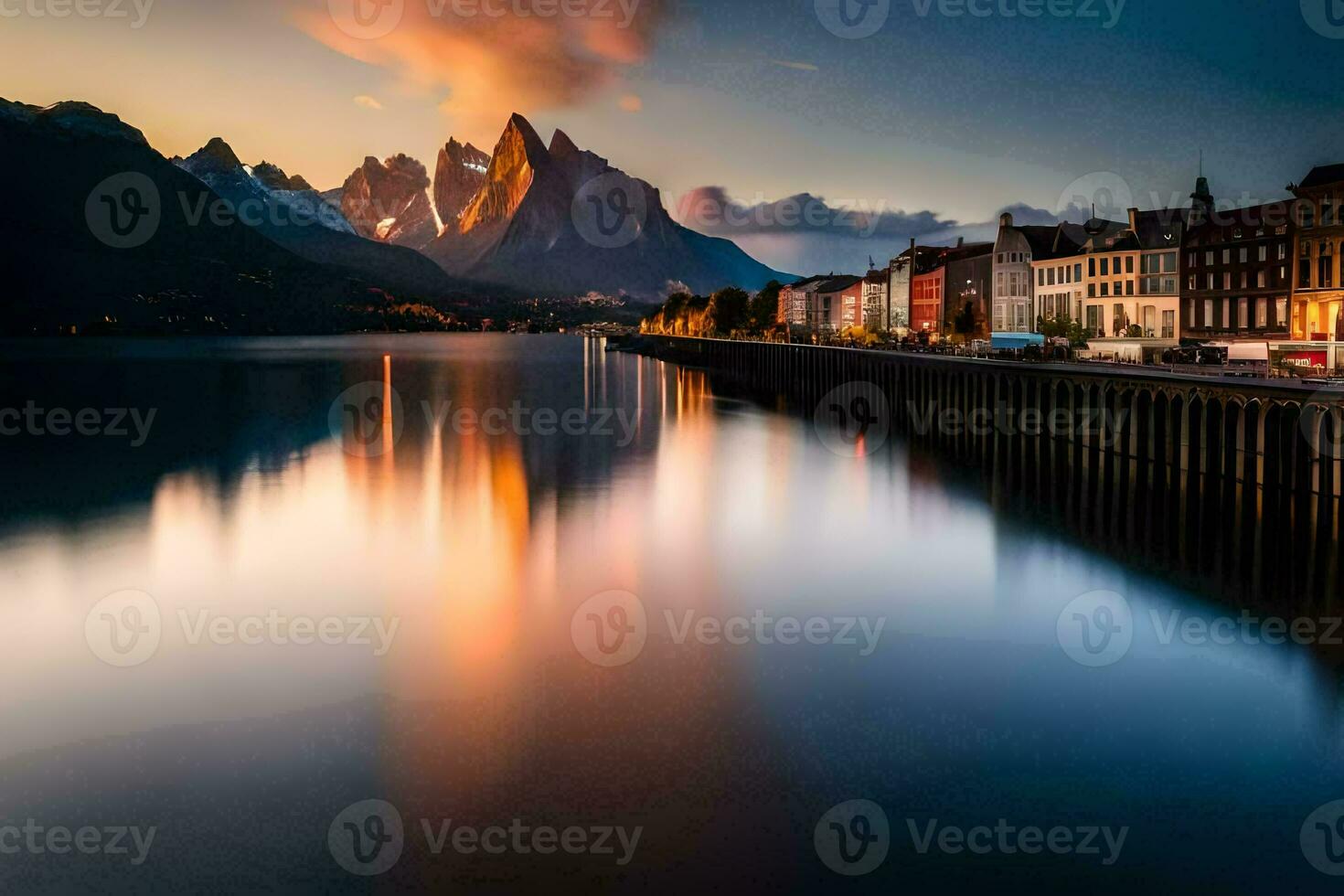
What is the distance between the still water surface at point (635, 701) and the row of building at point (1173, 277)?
28.1m

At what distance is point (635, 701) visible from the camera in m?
18.9

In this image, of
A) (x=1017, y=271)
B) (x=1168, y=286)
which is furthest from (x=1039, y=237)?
(x=1168, y=286)

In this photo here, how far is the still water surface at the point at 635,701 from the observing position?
13430 mm

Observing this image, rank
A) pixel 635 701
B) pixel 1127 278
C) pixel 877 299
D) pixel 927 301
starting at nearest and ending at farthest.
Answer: pixel 635 701
pixel 1127 278
pixel 927 301
pixel 877 299

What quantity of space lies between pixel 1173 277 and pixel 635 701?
8026 cm

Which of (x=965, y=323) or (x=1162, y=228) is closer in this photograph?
(x=1162, y=228)

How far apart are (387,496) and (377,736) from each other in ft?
91.3

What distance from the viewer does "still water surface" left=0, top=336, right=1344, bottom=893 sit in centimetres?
1343

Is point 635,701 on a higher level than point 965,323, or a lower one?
lower

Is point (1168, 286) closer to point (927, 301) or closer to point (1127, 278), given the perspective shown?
point (1127, 278)

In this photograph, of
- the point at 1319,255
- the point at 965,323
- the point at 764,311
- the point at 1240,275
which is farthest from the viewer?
the point at 764,311

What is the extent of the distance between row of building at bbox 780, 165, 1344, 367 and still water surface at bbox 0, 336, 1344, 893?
2813 cm

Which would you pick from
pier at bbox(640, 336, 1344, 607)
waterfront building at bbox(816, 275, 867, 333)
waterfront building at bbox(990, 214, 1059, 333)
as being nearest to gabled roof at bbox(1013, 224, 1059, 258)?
waterfront building at bbox(990, 214, 1059, 333)

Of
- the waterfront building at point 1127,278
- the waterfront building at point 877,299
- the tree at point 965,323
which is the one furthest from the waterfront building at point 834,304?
the waterfront building at point 1127,278
